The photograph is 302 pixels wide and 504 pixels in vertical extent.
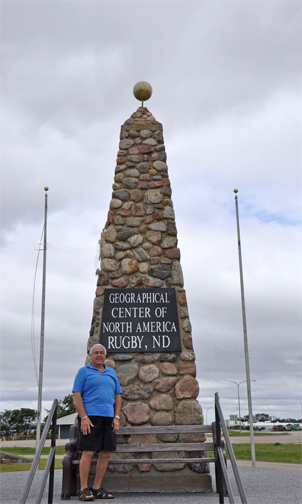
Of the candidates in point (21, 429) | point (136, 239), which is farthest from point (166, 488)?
point (21, 429)

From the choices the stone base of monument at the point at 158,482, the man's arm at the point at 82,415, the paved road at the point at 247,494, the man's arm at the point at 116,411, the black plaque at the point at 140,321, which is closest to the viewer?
the man's arm at the point at 82,415

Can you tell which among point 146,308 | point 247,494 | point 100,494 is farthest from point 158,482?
point 146,308

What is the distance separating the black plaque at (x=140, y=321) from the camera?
20.2 ft

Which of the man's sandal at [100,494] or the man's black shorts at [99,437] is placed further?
the man's sandal at [100,494]

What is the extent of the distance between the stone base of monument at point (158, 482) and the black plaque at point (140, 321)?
146 cm

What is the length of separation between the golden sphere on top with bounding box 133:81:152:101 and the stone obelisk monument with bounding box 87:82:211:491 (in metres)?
0.47

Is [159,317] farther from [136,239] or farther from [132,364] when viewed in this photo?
[136,239]

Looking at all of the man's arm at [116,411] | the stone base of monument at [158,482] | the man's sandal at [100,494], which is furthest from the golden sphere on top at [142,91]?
the man's sandal at [100,494]

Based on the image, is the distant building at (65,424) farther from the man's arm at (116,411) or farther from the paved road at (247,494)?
the man's arm at (116,411)

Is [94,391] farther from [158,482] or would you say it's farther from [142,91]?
[142,91]

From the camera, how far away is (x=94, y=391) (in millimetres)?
4629

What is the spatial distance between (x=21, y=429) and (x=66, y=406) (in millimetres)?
12311

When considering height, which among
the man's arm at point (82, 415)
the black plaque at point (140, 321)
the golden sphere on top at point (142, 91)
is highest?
the golden sphere on top at point (142, 91)

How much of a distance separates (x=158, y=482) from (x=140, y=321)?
75.5 inches
